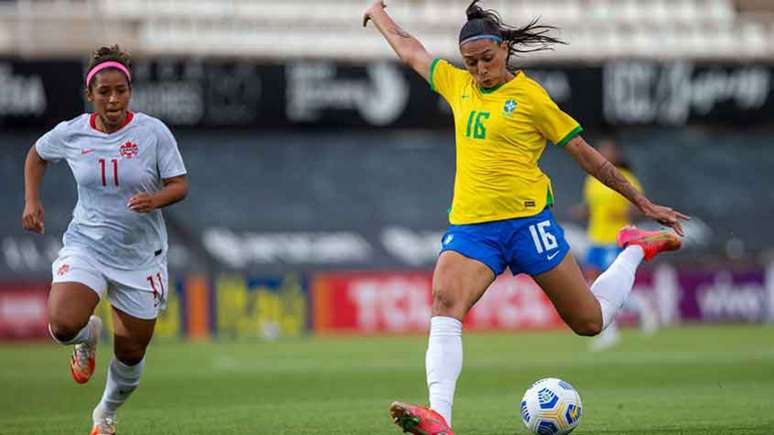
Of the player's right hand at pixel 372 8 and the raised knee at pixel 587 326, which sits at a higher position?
the player's right hand at pixel 372 8

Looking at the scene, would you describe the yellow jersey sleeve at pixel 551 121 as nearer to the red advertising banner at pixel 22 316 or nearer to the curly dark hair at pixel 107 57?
the curly dark hair at pixel 107 57

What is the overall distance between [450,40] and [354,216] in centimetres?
451

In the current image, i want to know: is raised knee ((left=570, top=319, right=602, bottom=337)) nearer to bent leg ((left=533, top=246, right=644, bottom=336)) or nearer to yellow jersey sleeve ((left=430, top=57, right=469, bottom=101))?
bent leg ((left=533, top=246, right=644, bottom=336))

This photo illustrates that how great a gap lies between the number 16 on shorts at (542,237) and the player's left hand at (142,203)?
233cm

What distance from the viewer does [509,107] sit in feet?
29.5

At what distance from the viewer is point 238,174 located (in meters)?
28.5

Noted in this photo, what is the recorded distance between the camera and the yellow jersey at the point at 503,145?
8977 mm

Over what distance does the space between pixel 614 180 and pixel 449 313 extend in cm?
133

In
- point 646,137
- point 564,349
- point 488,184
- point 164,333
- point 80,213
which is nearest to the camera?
point 488,184

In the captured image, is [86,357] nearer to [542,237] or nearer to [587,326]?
[542,237]

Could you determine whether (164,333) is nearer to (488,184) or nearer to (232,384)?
(232,384)

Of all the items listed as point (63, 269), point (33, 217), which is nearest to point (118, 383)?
point (63, 269)

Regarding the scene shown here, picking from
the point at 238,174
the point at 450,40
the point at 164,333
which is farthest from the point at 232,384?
the point at 450,40

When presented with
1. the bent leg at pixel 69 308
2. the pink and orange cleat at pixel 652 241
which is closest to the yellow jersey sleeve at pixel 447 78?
the pink and orange cleat at pixel 652 241
